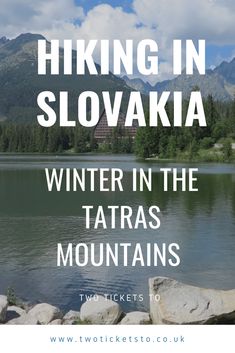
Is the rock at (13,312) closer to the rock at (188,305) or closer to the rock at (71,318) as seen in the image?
the rock at (71,318)

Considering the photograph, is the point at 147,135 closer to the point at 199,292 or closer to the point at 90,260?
the point at 90,260

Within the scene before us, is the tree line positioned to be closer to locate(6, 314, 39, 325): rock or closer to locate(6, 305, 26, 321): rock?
locate(6, 305, 26, 321): rock

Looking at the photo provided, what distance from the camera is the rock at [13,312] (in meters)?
12.6

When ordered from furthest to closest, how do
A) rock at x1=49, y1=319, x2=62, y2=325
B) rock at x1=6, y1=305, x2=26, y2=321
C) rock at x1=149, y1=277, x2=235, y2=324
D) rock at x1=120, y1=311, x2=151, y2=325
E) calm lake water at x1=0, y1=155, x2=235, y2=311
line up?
calm lake water at x1=0, y1=155, x2=235, y2=311
rock at x1=6, y1=305, x2=26, y2=321
rock at x1=49, y1=319, x2=62, y2=325
rock at x1=120, y1=311, x2=151, y2=325
rock at x1=149, y1=277, x2=235, y2=324

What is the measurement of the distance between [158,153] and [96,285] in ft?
300

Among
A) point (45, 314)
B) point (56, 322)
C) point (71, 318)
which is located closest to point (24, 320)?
point (45, 314)

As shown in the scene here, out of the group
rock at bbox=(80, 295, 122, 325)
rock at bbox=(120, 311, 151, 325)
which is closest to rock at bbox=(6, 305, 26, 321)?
rock at bbox=(80, 295, 122, 325)

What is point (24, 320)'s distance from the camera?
12.2 metres

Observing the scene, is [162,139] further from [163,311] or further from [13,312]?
[163,311]

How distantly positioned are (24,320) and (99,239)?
39.5ft

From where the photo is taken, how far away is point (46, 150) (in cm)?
16838

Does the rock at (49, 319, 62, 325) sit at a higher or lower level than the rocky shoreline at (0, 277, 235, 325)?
lower

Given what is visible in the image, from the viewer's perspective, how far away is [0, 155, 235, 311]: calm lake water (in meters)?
17.2

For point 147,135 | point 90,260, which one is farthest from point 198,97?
point 147,135
